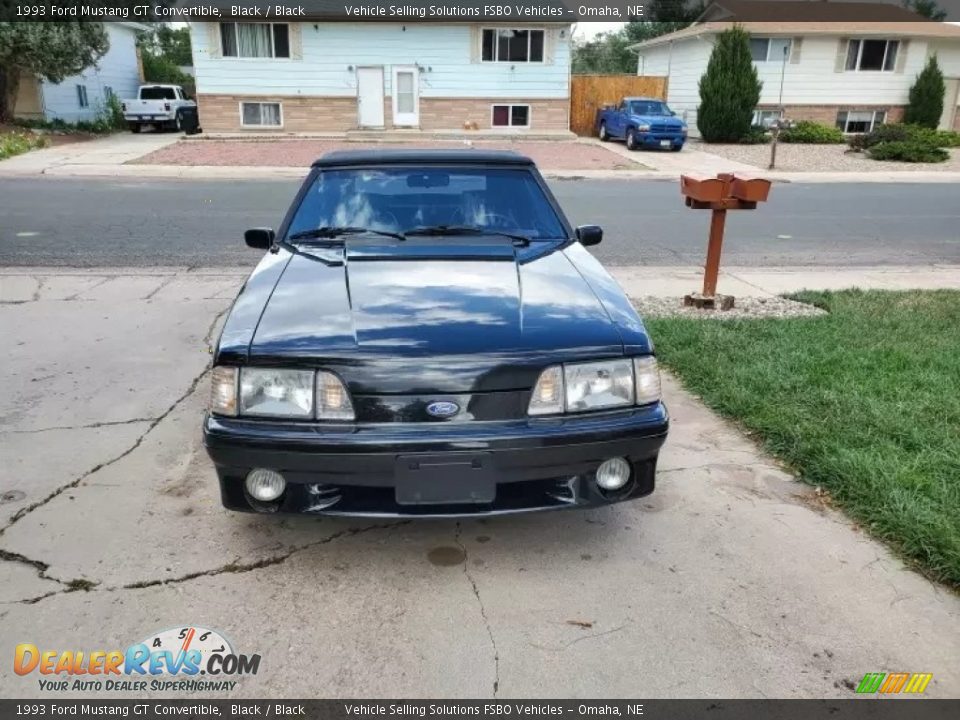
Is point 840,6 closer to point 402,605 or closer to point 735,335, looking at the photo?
point 735,335

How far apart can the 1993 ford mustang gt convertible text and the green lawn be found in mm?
1241

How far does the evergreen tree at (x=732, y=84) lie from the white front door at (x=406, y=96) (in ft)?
Answer: 33.2

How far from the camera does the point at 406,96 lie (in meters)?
26.6

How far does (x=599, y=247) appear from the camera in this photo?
9.90 meters

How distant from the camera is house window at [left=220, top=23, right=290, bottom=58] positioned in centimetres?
2583

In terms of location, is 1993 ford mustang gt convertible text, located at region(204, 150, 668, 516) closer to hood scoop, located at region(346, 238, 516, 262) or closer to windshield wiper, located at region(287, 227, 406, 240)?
hood scoop, located at region(346, 238, 516, 262)

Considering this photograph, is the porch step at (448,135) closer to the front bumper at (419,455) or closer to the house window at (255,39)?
the house window at (255,39)

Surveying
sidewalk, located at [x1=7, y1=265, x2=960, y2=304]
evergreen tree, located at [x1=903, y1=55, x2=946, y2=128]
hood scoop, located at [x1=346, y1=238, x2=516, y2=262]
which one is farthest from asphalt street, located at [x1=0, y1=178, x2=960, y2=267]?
evergreen tree, located at [x1=903, y1=55, x2=946, y2=128]

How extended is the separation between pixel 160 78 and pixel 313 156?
2608 cm

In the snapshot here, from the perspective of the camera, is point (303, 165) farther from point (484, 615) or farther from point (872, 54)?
point (872, 54)

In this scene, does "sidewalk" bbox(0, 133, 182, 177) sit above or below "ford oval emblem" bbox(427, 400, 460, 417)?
below

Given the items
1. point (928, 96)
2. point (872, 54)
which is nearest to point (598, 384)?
point (928, 96)

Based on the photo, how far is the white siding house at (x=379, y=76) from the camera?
85.0 feet

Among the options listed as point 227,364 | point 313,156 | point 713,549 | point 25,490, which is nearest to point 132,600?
point 227,364
